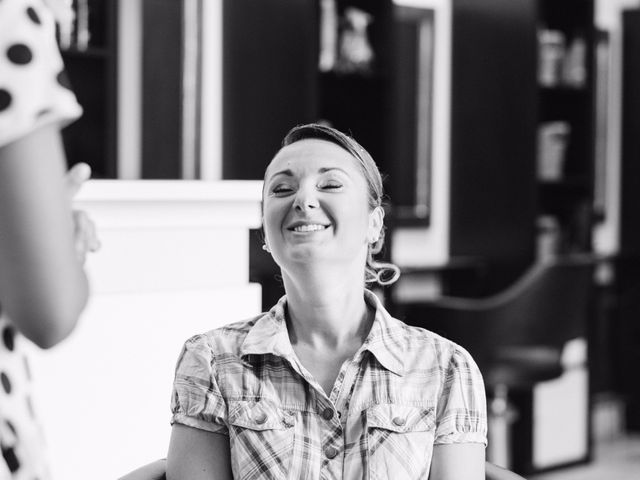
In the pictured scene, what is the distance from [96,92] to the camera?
13.5 feet

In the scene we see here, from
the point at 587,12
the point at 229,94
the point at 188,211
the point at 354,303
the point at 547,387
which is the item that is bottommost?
the point at 547,387

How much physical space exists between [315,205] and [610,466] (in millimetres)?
3909

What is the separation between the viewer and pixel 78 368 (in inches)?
75.9

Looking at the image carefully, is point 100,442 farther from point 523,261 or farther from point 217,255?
point 523,261

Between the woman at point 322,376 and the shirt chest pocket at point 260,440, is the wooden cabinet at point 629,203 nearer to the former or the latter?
the woman at point 322,376

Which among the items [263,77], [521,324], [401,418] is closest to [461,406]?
[401,418]

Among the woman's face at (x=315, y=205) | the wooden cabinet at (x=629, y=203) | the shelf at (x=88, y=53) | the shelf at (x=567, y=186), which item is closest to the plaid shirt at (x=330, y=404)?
the woman's face at (x=315, y=205)

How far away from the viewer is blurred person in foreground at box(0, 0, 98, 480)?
89 cm

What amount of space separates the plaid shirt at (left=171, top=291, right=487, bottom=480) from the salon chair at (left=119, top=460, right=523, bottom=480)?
0.29ft

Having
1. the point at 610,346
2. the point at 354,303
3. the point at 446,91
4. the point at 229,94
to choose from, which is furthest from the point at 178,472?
the point at 610,346

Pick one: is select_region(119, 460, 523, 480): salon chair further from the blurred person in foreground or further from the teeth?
the blurred person in foreground

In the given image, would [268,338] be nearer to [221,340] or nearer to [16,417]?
[221,340]

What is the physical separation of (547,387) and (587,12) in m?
1.90

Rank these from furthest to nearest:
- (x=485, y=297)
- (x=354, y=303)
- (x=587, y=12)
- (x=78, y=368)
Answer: (x=587, y=12) < (x=485, y=297) < (x=78, y=368) < (x=354, y=303)
